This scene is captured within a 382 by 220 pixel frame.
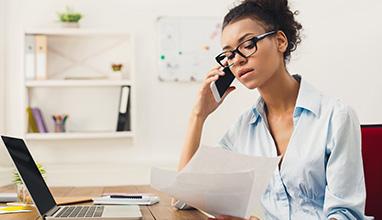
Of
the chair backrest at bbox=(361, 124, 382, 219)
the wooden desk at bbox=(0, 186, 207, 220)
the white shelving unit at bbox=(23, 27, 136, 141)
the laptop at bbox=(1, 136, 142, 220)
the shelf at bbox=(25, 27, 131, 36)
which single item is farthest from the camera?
the white shelving unit at bbox=(23, 27, 136, 141)

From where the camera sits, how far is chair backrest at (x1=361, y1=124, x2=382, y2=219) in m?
1.80

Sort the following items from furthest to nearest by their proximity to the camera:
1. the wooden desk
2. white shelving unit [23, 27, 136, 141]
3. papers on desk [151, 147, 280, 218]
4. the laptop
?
white shelving unit [23, 27, 136, 141], the wooden desk, the laptop, papers on desk [151, 147, 280, 218]

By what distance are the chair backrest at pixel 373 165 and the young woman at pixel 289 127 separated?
0.27 m

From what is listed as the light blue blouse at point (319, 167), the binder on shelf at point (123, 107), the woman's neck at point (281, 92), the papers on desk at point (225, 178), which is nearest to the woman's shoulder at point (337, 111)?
the light blue blouse at point (319, 167)

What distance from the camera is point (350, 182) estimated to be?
1.50 m

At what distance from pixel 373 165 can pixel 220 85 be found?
531 mm

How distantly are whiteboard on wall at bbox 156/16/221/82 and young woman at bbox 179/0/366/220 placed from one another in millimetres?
1802

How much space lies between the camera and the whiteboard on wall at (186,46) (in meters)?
3.60

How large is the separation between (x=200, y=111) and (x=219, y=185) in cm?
61

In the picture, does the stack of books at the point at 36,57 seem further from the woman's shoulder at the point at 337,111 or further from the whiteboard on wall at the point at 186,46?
the woman's shoulder at the point at 337,111

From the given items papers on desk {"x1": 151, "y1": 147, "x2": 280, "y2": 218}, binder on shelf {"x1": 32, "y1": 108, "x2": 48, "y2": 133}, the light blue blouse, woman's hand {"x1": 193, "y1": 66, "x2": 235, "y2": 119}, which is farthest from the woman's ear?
binder on shelf {"x1": 32, "y1": 108, "x2": 48, "y2": 133}

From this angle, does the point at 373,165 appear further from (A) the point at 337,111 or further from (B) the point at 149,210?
(B) the point at 149,210

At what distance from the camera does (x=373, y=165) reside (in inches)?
70.9

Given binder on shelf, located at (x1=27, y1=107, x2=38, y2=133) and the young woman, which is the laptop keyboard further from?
binder on shelf, located at (x1=27, y1=107, x2=38, y2=133)
